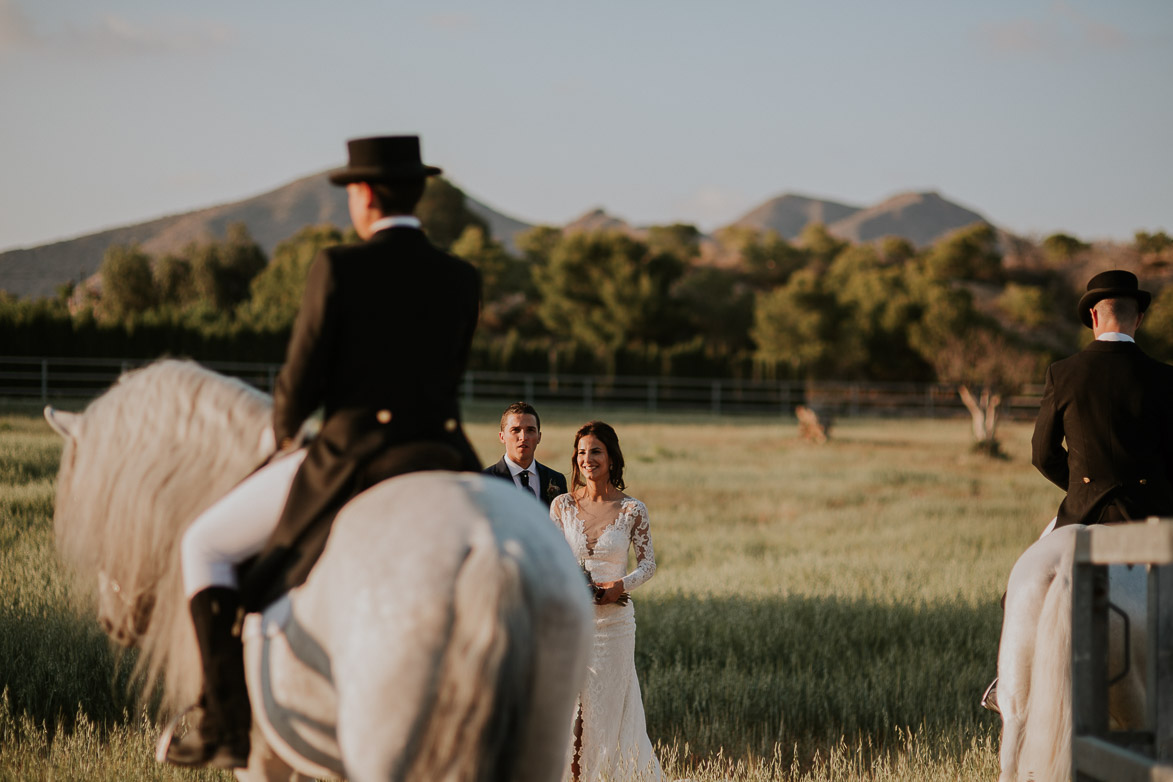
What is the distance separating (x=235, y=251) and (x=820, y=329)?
1991 inches

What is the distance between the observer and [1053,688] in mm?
3457

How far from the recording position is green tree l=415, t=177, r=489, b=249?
102 meters

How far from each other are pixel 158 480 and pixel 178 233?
157m

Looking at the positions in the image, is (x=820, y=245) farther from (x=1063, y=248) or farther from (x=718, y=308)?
(x=718, y=308)

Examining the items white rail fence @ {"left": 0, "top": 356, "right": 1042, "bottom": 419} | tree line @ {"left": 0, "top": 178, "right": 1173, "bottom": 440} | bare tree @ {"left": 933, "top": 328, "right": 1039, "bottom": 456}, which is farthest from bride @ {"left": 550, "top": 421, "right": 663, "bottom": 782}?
white rail fence @ {"left": 0, "top": 356, "right": 1042, "bottom": 419}

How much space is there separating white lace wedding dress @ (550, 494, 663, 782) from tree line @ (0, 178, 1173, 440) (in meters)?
24.4

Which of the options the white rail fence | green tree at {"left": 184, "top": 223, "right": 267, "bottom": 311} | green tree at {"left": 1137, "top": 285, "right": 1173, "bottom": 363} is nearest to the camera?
the white rail fence

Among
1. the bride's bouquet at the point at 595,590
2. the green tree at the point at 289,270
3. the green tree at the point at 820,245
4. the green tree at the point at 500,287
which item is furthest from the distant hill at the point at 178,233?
the bride's bouquet at the point at 595,590

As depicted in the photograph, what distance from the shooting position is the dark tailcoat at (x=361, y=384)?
268 cm

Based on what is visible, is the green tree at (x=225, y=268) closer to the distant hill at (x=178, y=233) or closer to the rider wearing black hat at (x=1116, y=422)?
the distant hill at (x=178, y=233)

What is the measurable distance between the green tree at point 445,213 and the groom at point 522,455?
96438 millimetres

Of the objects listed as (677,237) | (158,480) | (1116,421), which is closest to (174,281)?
(677,237)

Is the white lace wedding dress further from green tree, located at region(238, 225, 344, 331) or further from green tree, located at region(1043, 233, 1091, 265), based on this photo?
green tree, located at region(1043, 233, 1091, 265)

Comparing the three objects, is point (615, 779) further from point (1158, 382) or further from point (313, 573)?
point (1158, 382)
